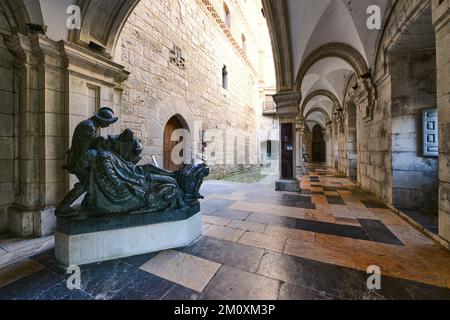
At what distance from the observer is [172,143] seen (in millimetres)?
5820

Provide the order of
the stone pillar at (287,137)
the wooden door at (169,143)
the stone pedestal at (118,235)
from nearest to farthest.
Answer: the stone pedestal at (118,235)
the stone pillar at (287,137)
the wooden door at (169,143)

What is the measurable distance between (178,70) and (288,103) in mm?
3478

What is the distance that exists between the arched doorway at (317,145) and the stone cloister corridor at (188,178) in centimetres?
1572

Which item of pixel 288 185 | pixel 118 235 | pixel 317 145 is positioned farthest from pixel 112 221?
pixel 317 145

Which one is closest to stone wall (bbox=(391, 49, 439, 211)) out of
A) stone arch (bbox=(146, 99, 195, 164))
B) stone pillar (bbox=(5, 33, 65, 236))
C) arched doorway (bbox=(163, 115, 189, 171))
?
stone arch (bbox=(146, 99, 195, 164))

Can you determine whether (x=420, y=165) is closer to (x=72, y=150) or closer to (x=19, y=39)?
(x=72, y=150)

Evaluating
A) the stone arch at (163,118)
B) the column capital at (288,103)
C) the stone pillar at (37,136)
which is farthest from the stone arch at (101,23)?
the column capital at (288,103)

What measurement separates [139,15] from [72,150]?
425 cm

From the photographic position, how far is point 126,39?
164 inches

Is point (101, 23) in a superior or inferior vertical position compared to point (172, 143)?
superior

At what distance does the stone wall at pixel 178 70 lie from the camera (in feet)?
14.4

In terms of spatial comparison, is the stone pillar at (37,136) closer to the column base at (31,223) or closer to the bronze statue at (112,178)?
the column base at (31,223)

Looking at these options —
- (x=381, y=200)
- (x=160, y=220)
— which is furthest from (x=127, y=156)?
(x=381, y=200)

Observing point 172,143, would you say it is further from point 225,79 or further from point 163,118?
point 225,79
